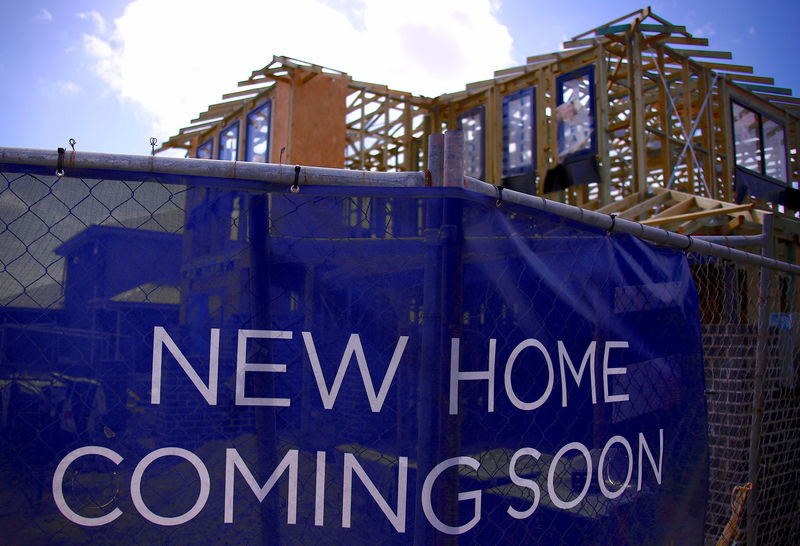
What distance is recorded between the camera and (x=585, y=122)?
11852 millimetres

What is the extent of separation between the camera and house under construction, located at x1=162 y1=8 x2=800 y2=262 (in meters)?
11.4

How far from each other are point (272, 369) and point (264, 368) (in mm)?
26

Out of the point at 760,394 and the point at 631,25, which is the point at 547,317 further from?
the point at 631,25

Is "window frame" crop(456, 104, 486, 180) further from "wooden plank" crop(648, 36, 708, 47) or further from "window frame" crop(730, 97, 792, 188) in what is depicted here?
"window frame" crop(730, 97, 792, 188)

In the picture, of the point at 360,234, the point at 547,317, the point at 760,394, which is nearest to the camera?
the point at 360,234

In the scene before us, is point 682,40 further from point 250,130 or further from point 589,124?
point 250,130

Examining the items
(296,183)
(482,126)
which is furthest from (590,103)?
(296,183)

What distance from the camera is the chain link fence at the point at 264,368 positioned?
69.5 inches

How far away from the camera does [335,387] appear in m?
1.93

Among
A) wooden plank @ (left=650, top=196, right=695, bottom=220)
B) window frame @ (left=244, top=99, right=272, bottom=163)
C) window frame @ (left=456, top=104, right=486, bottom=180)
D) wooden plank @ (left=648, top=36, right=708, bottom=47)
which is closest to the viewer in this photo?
wooden plank @ (left=650, top=196, right=695, bottom=220)

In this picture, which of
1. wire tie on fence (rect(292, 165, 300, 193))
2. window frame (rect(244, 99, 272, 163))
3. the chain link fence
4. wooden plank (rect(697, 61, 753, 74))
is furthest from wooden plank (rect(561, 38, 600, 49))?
wire tie on fence (rect(292, 165, 300, 193))

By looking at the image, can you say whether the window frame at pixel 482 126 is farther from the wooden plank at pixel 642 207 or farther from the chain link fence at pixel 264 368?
the chain link fence at pixel 264 368

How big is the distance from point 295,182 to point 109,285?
2.20 ft

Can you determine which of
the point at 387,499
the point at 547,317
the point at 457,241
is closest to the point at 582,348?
the point at 547,317
